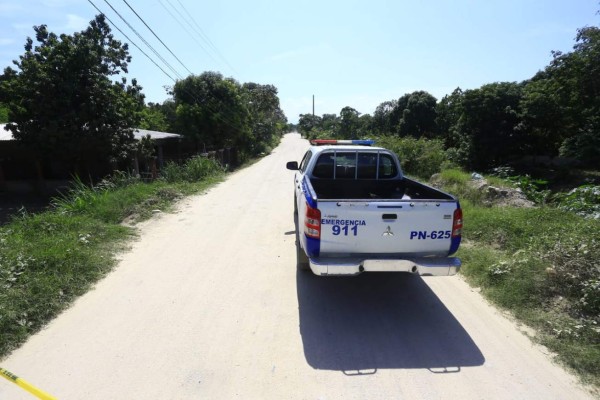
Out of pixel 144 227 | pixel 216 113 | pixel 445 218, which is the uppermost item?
pixel 216 113

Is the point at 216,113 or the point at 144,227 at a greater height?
the point at 216,113

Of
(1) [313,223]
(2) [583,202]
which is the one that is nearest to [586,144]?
(2) [583,202]

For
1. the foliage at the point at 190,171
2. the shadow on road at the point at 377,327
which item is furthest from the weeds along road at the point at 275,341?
the foliage at the point at 190,171

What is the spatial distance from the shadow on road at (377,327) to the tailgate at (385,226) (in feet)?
2.58

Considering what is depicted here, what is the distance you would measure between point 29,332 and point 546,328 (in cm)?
532

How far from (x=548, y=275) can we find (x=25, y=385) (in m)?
5.43

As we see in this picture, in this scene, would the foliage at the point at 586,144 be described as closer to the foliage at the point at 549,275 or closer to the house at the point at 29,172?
the foliage at the point at 549,275

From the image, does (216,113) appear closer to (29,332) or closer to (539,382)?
(29,332)

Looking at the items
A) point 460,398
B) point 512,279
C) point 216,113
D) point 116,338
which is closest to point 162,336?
point 116,338

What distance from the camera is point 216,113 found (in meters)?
22.3

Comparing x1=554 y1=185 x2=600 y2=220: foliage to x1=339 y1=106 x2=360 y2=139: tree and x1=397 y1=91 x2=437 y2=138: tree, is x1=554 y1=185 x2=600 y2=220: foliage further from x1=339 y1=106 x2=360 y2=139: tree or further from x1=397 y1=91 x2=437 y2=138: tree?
x1=339 y1=106 x2=360 y2=139: tree

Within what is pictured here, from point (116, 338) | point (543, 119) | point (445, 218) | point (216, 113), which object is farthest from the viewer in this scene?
point (216, 113)

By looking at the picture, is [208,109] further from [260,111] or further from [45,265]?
[260,111]

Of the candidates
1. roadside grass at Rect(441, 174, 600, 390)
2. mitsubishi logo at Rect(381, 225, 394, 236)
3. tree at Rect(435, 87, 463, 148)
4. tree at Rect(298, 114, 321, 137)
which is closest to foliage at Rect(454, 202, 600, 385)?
roadside grass at Rect(441, 174, 600, 390)
